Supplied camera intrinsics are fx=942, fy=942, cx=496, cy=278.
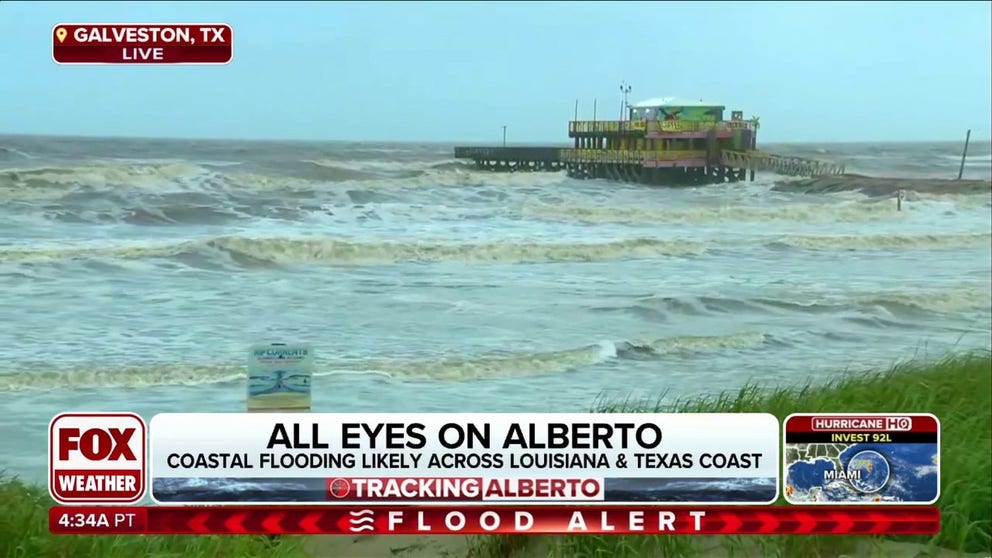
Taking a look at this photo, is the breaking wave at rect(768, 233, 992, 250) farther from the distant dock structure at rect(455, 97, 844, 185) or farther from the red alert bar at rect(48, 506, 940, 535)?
the red alert bar at rect(48, 506, 940, 535)

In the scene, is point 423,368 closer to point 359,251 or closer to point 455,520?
point 359,251

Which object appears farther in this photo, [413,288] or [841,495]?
[413,288]

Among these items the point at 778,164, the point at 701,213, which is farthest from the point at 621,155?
the point at 778,164

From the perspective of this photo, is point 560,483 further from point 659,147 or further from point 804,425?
point 659,147

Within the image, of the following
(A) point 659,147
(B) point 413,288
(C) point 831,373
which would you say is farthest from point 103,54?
(C) point 831,373

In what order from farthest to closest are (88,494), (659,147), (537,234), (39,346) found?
(537,234) < (659,147) < (39,346) < (88,494)

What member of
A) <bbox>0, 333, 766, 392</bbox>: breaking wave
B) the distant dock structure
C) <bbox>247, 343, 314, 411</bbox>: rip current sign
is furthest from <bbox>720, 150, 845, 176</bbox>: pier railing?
<bbox>247, 343, 314, 411</bbox>: rip current sign
